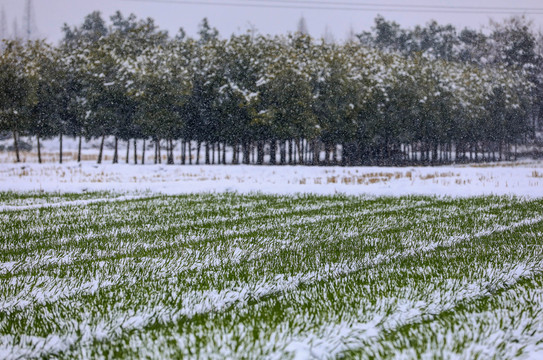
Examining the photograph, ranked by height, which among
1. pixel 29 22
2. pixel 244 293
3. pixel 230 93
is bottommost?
pixel 244 293

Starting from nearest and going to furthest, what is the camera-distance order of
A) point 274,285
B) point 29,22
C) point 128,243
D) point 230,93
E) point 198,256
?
point 274,285 < point 198,256 < point 128,243 < point 230,93 < point 29,22

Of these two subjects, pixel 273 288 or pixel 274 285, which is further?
pixel 274 285

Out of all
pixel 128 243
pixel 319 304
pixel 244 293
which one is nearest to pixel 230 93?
pixel 128 243

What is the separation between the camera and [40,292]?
5.42m

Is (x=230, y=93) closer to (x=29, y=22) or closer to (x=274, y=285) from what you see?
(x=274, y=285)

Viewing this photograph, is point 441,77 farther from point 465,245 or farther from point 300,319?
point 300,319

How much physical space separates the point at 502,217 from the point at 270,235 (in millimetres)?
5158

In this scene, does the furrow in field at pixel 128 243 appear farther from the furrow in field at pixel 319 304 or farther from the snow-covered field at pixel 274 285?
the furrow in field at pixel 319 304

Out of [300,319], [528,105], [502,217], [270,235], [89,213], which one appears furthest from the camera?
[528,105]

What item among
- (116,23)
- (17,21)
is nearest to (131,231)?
(116,23)

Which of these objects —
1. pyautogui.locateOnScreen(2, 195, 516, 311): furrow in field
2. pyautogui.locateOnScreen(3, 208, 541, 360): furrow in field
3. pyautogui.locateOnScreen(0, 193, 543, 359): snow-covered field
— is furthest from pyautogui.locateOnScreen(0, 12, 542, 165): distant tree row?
pyautogui.locateOnScreen(3, 208, 541, 360): furrow in field

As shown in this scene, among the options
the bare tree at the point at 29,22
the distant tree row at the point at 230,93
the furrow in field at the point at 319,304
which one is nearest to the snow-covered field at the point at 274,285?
the furrow in field at the point at 319,304

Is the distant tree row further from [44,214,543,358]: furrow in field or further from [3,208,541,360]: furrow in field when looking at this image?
[44,214,543,358]: furrow in field

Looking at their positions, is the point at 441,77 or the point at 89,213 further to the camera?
the point at 441,77
